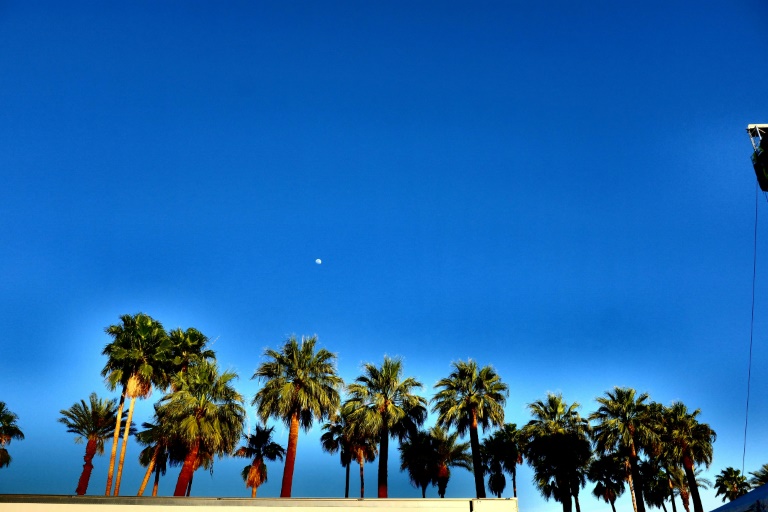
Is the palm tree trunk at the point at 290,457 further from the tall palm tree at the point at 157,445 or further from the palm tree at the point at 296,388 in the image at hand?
the tall palm tree at the point at 157,445

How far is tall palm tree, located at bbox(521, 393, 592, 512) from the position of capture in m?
40.0

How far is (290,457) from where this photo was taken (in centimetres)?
2845

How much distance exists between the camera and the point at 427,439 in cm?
4397

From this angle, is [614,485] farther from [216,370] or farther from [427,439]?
[216,370]

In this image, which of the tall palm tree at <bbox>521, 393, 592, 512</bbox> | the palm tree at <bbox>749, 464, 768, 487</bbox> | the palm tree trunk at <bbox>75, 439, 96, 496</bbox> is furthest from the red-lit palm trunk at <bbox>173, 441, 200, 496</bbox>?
the palm tree at <bbox>749, 464, 768, 487</bbox>

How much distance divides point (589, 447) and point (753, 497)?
49.7 ft

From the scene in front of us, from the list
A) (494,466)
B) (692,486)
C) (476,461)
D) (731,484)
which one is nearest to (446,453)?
(494,466)

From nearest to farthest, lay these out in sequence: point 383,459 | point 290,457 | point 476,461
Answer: point 290,457
point 383,459
point 476,461

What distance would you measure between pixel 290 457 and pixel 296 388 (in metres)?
4.10

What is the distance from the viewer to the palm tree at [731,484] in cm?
6217

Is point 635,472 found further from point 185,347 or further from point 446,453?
point 185,347

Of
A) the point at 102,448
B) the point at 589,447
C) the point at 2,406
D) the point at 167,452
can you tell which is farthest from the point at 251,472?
the point at 589,447

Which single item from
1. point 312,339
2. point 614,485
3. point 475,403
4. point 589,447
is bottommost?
point 614,485

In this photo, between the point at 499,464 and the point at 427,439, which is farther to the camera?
the point at 499,464
